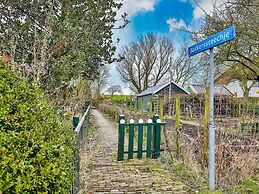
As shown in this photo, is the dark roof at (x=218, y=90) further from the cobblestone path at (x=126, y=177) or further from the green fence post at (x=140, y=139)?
the cobblestone path at (x=126, y=177)

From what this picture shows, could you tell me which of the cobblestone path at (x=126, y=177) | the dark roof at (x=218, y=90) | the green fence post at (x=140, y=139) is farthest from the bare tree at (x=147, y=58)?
the cobblestone path at (x=126, y=177)

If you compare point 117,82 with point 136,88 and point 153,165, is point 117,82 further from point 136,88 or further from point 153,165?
point 153,165

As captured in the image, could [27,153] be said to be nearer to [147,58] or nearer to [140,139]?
[140,139]

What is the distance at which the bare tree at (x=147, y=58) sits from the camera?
4072cm

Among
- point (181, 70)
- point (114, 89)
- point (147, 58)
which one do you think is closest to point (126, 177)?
point (181, 70)

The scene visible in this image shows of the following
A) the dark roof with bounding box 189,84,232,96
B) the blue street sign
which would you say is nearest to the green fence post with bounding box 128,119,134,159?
the blue street sign

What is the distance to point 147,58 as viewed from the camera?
134ft

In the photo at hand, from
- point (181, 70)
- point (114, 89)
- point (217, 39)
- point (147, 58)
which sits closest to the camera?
point (217, 39)

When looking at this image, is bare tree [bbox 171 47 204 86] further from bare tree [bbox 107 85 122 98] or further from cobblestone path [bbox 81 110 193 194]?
cobblestone path [bbox 81 110 193 194]

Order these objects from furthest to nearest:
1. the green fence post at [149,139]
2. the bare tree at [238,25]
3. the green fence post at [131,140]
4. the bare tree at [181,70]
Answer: the bare tree at [181,70], the bare tree at [238,25], the green fence post at [149,139], the green fence post at [131,140]

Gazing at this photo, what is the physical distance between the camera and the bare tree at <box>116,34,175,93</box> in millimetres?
40719

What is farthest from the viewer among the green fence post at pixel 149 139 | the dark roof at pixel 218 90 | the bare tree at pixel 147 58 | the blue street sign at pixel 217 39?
the bare tree at pixel 147 58

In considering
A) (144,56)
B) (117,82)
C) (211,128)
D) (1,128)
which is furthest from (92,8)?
(117,82)

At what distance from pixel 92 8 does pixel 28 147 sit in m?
8.80
